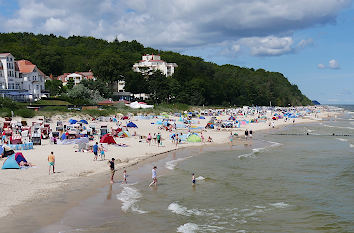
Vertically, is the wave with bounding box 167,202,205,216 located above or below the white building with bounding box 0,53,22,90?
below

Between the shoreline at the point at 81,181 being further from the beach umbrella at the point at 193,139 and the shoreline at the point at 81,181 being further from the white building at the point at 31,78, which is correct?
the white building at the point at 31,78

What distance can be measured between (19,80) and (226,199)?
5783 cm

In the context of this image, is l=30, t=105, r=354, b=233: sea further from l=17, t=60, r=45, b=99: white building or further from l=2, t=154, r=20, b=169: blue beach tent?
l=17, t=60, r=45, b=99: white building

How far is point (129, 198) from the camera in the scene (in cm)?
1603

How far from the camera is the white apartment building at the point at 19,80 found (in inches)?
2315

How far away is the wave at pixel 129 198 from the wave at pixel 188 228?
214 cm

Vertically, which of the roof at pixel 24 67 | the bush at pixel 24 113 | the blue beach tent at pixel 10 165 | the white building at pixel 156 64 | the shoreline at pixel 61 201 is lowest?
the shoreline at pixel 61 201

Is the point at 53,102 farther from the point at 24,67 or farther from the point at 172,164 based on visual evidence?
the point at 172,164

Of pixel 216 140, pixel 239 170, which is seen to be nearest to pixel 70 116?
pixel 216 140

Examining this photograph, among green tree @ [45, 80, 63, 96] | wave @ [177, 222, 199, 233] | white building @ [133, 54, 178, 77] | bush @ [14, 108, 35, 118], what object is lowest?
wave @ [177, 222, 199, 233]

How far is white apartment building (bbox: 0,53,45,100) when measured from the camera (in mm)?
58812

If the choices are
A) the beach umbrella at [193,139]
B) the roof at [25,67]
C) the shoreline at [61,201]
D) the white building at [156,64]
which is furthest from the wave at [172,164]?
the white building at [156,64]

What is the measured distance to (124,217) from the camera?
13.4 metres

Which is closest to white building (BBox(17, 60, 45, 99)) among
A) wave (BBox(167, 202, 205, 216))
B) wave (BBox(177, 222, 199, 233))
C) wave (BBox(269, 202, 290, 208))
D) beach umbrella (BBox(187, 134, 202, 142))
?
beach umbrella (BBox(187, 134, 202, 142))
